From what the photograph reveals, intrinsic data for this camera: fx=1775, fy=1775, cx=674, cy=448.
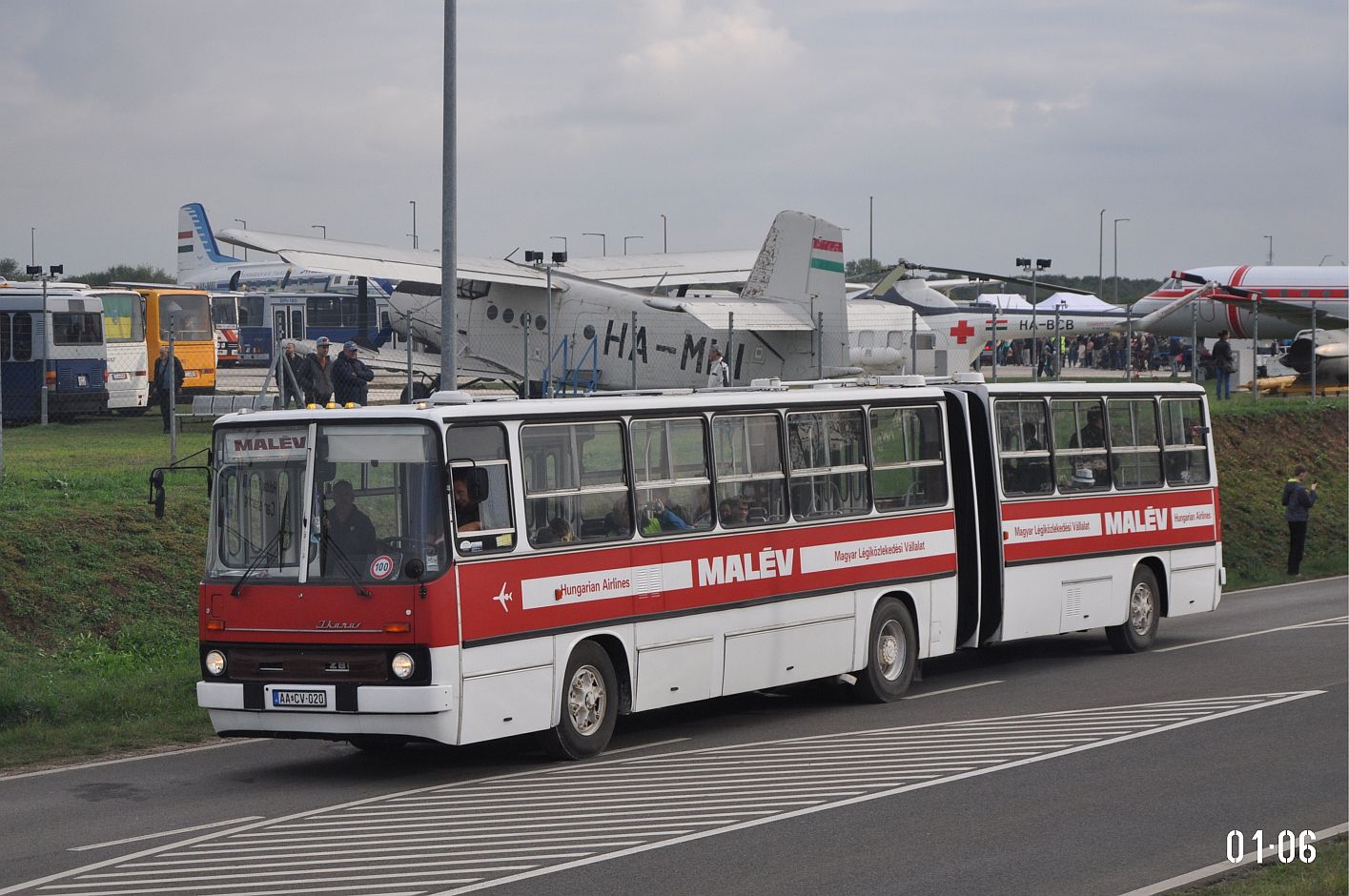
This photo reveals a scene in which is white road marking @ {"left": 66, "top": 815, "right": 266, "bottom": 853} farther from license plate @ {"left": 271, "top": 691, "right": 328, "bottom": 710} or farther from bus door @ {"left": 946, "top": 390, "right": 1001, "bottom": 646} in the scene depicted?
bus door @ {"left": 946, "top": 390, "right": 1001, "bottom": 646}

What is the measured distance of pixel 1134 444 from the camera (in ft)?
63.9

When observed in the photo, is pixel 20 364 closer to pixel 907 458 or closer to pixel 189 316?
pixel 189 316

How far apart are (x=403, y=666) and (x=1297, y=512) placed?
868 inches

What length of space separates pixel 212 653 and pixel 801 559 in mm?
5107

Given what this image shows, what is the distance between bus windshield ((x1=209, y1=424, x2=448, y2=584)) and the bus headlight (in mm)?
522

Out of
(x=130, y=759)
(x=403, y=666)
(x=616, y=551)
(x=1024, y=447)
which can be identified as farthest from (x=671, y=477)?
(x=1024, y=447)

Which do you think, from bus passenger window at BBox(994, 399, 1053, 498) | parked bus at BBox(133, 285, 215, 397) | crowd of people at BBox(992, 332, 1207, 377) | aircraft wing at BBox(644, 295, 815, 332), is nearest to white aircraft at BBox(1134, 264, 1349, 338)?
crowd of people at BBox(992, 332, 1207, 377)

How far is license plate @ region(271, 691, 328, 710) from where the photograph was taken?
1178 cm

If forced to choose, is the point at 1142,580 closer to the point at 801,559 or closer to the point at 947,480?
the point at 947,480

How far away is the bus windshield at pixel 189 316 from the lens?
146 feet

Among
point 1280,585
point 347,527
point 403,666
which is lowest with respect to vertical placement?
point 1280,585

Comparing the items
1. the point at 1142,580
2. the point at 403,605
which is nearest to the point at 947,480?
the point at 1142,580

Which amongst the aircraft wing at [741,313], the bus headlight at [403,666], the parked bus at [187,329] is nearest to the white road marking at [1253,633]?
the bus headlight at [403,666]

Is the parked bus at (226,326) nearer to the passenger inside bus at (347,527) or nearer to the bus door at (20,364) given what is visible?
the bus door at (20,364)
